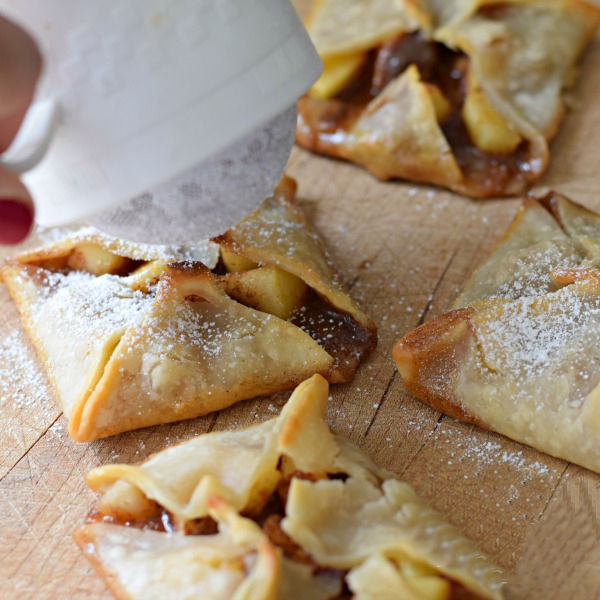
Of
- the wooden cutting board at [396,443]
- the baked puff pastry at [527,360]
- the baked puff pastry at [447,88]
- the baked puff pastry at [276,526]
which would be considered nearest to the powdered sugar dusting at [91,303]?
the wooden cutting board at [396,443]

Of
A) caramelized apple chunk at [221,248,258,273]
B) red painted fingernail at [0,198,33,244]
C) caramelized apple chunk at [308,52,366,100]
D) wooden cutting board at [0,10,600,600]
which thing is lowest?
wooden cutting board at [0,10,600,600]

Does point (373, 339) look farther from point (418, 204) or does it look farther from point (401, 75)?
point (401, 75)

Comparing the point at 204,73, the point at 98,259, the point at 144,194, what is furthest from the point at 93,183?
the point at 98,259

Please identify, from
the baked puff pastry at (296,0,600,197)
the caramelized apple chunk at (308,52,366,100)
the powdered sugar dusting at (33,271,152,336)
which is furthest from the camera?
the caramelized apple chunk at (308,52,366,100)

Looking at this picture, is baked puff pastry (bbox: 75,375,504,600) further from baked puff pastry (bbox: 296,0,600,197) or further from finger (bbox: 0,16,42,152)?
baked puff pastry (bbox: 296,0,600,197)

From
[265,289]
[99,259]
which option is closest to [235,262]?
[265,289]

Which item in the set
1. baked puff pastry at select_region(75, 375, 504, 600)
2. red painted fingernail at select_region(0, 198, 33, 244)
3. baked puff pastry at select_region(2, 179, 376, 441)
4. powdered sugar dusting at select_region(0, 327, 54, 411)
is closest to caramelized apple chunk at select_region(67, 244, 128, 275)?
baked puff pastry at select_region(2, 179, 376, 441)

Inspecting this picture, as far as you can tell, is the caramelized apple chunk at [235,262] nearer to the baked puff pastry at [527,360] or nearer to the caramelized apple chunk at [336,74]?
the baked puff pastry at [527,360]
